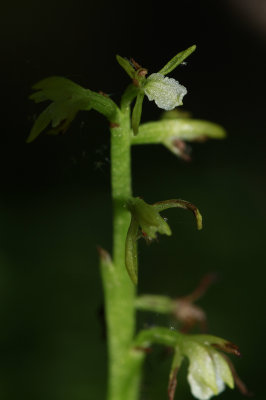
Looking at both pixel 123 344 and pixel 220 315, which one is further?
pixel 220 315

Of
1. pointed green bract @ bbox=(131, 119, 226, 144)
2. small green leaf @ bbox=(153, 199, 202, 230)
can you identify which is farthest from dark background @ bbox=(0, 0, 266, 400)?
small green leaf @ bbox=(153, 199, 202, 230)

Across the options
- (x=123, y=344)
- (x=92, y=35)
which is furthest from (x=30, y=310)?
(x=92, y=35)

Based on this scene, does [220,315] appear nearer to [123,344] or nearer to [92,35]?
[123,344]

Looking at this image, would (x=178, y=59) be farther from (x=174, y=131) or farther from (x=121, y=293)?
(x=121, y=293)

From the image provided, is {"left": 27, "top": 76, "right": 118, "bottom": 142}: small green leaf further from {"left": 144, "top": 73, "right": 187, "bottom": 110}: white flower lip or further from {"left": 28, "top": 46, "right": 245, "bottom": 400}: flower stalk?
{"left": 144, "top": 73, "right": 187, "bottom": 110}: white flower lip

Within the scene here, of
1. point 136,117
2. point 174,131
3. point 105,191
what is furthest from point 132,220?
point 105,191

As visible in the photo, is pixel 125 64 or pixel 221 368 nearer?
pixel 125 64
